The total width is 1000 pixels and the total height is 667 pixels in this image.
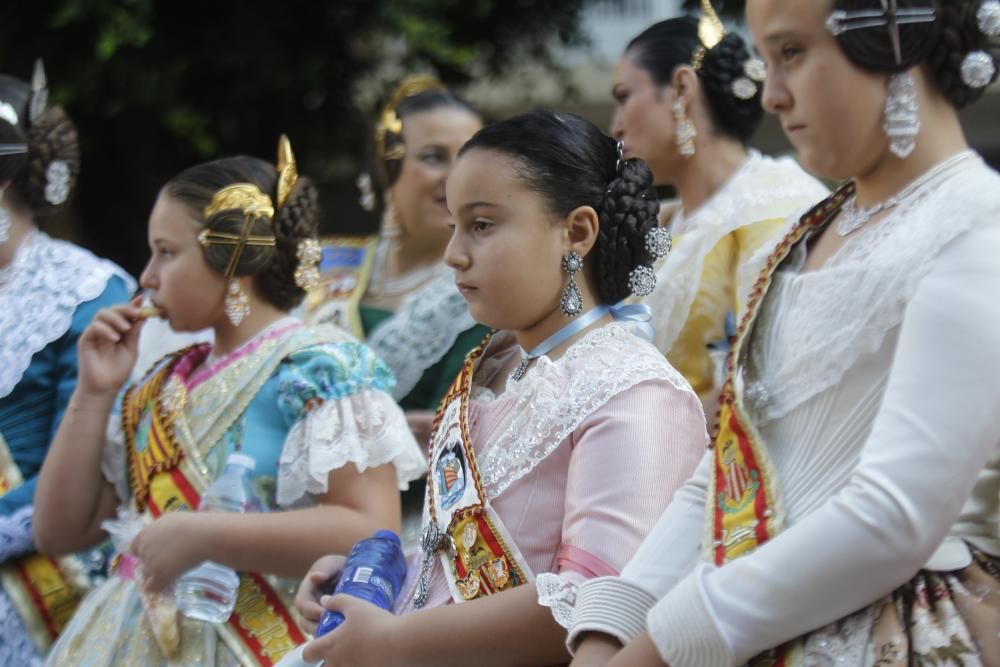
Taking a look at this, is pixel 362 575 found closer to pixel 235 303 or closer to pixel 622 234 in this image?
pixel 622 234

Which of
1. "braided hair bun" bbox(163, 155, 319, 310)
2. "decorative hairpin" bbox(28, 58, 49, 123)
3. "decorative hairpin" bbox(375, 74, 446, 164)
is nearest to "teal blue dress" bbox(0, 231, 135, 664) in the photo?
"decorative hairpin" bbox(28, 58, 49, 123)

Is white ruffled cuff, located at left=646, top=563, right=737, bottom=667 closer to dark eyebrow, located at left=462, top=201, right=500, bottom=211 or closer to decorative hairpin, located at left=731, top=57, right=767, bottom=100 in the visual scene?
dark eyebrow, located at left=462, top=201, right=500, bottom=211

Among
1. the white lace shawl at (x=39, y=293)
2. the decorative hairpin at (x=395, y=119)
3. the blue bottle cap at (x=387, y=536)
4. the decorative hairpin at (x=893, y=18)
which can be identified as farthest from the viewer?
the decorative hairpin at (x=395, y=119)

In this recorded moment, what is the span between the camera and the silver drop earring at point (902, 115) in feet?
5.90

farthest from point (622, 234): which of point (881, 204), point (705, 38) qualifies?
point (705, 38)

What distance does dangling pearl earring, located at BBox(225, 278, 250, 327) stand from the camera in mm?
3148

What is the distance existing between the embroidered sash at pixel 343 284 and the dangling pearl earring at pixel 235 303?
1.02 m

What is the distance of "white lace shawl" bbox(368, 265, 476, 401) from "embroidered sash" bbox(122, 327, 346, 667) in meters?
0.82

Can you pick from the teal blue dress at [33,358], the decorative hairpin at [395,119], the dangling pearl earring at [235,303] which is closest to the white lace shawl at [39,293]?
the teal blue dress at [33,358]

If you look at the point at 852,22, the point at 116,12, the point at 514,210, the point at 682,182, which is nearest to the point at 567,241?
the point at 514,210

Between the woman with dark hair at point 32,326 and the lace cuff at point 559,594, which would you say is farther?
the woman with dark hair at point 32,326

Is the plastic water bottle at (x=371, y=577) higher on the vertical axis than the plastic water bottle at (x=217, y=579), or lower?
higher

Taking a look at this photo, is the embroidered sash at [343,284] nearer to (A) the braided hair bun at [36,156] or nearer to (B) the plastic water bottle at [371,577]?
(A) the braided hair bun at [36,156]

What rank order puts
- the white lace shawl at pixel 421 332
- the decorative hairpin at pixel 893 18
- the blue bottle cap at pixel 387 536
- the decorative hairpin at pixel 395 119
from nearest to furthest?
the decorative hairpin at pixel 893 18, the blue bottle cap at pixel 387 536, the white lace shawl at pixel 421 332, the decorative hairpin at pixel 395 119
